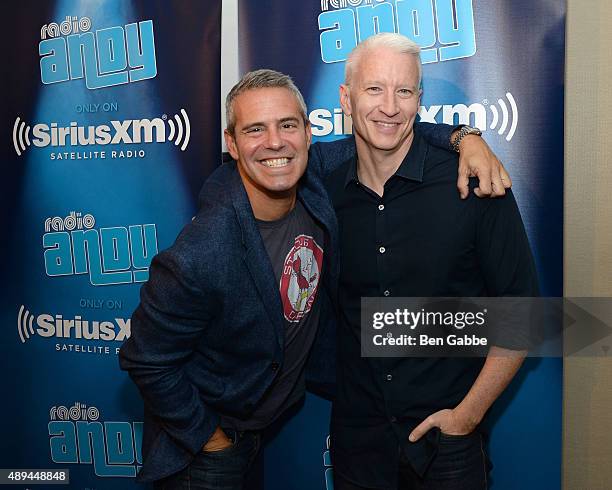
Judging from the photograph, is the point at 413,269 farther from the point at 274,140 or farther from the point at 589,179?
the point at 589,179

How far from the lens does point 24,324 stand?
8.93ft

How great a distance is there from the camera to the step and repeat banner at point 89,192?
8.04 feet

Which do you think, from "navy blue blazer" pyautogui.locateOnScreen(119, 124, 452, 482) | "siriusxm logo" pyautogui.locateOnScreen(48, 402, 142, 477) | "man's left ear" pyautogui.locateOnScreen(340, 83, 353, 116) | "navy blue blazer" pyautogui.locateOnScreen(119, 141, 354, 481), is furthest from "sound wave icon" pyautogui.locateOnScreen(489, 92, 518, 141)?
"siriusxm logo" pyautogui.locateOnScreen(48, 402, 142, 477)

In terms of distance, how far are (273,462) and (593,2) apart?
2.14 meters

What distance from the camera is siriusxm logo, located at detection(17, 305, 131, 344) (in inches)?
103

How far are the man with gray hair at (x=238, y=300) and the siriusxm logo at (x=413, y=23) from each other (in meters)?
0.53

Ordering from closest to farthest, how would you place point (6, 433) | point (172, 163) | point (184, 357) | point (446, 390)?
point (184, 357)
point (446, 390)
point (172, 163)
point (6, 433)

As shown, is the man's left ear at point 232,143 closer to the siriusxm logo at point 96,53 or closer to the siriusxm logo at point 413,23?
the siriusxm logo at point 413,23

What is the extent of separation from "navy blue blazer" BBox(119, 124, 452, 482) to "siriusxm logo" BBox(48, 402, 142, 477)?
88 centimetres

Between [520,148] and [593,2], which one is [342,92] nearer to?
[520,148]

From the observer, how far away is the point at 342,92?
6.11 ft

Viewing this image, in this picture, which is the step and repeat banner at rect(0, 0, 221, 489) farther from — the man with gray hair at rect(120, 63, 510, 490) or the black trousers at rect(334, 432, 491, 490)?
the black trousers at rect(334, 432, 491, 490)

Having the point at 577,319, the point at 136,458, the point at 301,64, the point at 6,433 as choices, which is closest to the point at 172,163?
the point at 301,64

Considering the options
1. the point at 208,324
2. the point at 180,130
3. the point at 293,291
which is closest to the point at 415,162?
the point at 293,291
